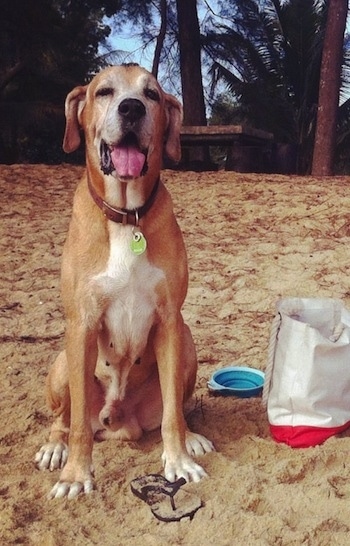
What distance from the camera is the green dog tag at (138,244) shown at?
2344 mm

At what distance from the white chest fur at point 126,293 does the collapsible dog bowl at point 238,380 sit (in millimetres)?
806

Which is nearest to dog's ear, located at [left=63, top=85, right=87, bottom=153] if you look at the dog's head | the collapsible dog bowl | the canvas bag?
the dog's head

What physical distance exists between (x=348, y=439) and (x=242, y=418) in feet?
1.72

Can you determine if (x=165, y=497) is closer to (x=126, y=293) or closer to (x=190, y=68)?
(x=126, y=293)

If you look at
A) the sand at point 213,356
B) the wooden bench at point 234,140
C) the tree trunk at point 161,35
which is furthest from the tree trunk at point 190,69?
the sand at point 213,356

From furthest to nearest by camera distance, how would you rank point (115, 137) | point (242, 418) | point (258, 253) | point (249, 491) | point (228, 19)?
point (228, 19)
point (258, 253)
point (242, 418)
point (115, 137)
point (249, 491)

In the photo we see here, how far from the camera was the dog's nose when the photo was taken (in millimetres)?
2320

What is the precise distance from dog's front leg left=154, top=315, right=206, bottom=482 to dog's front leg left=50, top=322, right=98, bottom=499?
0.27 metres

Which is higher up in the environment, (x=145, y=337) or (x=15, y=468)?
(x=145, y=337)

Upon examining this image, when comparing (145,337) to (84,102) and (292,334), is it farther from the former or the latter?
(84,102)

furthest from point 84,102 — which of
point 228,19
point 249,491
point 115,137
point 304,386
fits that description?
point 228,19

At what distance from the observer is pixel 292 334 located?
2.48 m

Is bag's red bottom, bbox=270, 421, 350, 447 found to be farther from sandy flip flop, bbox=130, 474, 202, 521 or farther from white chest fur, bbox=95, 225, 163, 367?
white chest fur, bbox=95, 225, 163, 367

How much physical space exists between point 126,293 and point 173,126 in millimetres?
799
